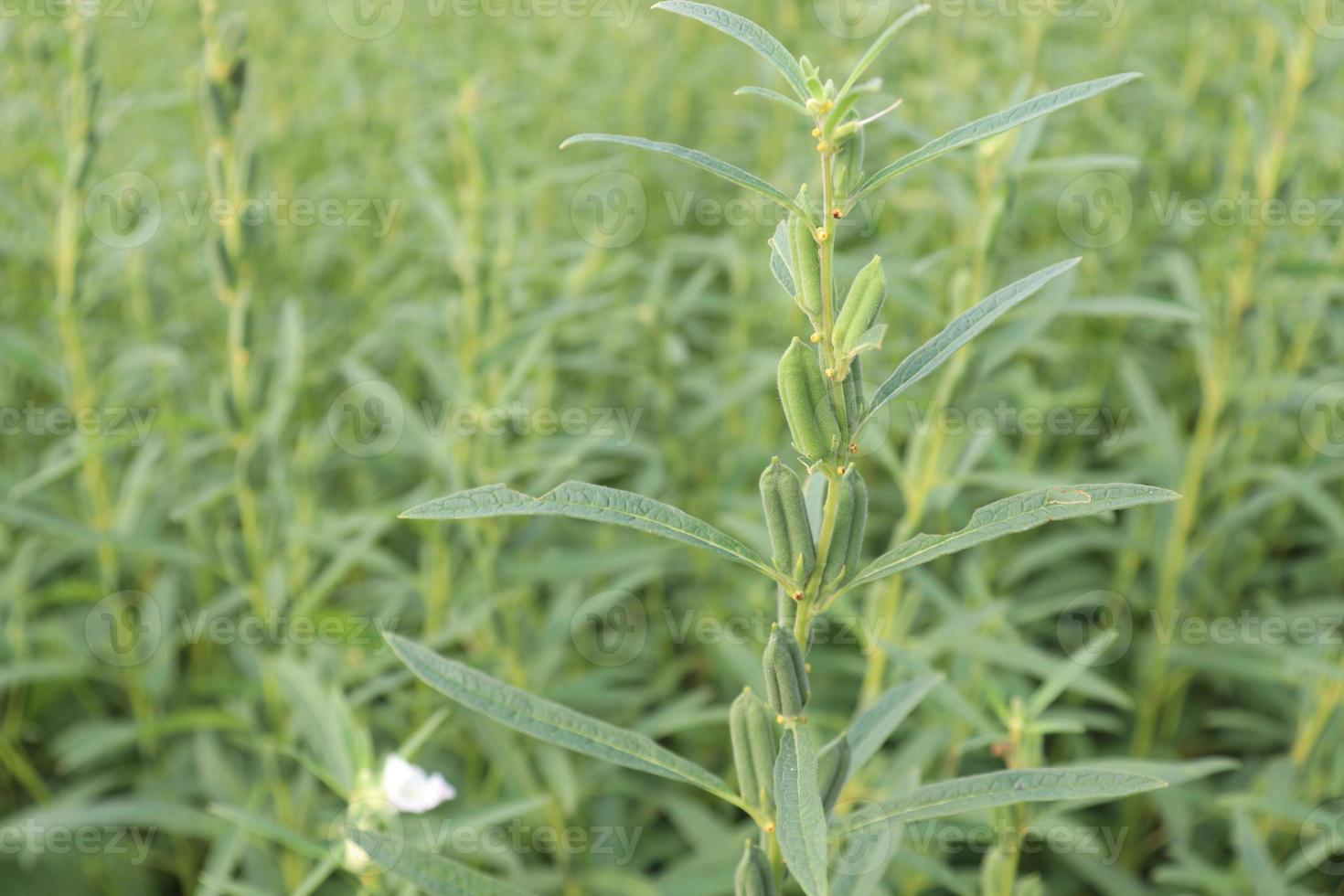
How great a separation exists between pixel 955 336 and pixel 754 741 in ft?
1.64

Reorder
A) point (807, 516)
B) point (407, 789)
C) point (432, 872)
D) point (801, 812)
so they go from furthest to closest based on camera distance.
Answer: point (407, 789) < point (432, 872) < point (807, 516) < point (801, 812)

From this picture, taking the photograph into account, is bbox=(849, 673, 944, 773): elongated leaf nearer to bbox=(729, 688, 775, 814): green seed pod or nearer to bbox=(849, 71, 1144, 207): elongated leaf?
bbox=(729, 688, 775, 814): green seed pod

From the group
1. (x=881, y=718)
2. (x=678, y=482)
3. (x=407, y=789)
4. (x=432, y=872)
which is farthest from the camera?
(x=678, y=482)

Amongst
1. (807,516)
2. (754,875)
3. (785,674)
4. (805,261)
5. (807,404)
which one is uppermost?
(805,261)

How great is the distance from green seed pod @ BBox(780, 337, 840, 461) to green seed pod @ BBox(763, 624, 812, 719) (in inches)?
7.7

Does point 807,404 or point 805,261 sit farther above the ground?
point 805,261

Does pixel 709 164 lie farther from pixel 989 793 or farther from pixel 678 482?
pixel 678 482

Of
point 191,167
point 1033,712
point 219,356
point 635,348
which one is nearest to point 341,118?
point 191,167

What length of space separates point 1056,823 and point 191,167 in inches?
152

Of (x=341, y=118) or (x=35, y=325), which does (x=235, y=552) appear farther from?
(x=341, y=118)

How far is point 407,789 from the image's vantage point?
5.57ft

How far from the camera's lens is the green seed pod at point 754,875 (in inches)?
47.6

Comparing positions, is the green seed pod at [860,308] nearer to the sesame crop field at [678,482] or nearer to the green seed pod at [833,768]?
the sesame crop field at [678,482]

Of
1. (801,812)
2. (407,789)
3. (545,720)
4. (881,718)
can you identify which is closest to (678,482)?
(407,789)
